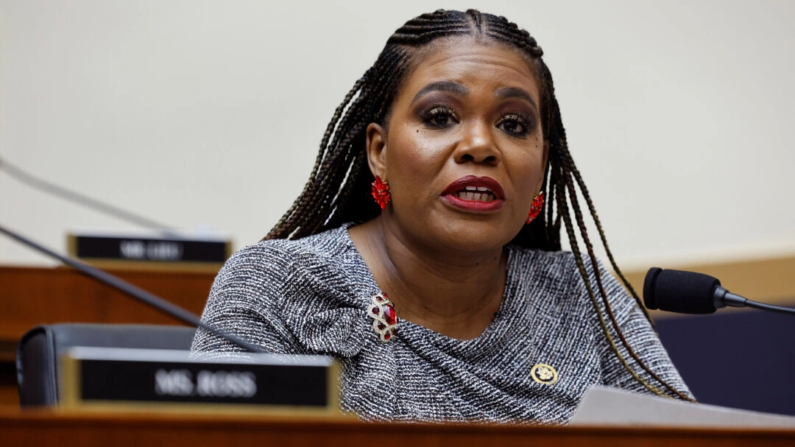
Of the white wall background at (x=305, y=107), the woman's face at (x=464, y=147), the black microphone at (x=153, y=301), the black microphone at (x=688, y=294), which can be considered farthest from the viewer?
the white wall background at (x=305, y=107)

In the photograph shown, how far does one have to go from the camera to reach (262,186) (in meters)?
3.40

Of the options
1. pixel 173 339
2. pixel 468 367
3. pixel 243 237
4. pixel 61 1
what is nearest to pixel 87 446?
pixel 173 339

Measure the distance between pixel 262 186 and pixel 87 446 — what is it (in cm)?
260

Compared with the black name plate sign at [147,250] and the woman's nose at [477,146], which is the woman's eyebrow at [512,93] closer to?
the woman's nose at [477,146]

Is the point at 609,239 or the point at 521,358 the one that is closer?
the point at 521,358

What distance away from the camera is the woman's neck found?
6.16 ft

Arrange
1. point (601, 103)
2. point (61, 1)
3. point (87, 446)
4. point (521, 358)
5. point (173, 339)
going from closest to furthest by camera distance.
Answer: point (87, 446)
point (173, 339)
point (521, 358)
point (601, 103)
point (61, 1)

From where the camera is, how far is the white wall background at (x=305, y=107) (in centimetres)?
322

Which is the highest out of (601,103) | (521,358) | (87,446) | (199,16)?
(199,16)

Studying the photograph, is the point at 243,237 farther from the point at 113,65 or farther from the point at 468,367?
the point at 468,367

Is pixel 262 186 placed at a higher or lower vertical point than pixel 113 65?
lower

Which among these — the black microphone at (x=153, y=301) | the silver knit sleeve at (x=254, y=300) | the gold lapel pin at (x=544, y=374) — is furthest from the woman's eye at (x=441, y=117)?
the black microphone at (x=153, y=301)

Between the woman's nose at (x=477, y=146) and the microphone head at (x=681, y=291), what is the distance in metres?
0.34

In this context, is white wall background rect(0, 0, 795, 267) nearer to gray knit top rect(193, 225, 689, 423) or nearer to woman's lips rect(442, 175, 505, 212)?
gray knit top rect(193, 225, 689, 423)
